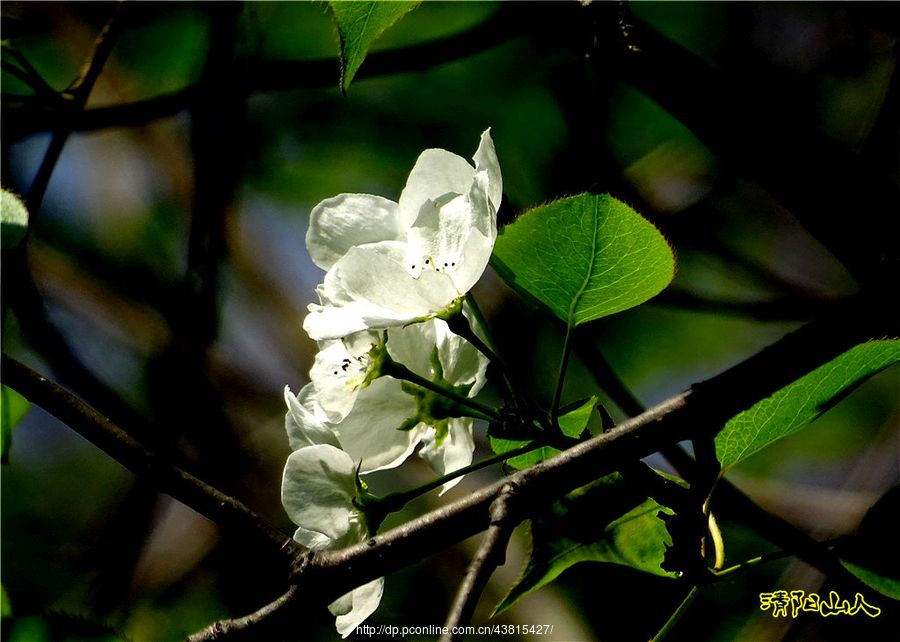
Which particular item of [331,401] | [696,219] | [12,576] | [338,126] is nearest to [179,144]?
[338,126]

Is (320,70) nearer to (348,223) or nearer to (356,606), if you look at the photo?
(348,223)

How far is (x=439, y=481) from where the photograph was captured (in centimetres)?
45

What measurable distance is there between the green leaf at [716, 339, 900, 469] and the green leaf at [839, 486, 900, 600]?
0.09 m

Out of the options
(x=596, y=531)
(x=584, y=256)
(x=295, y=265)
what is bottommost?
(x=295, y=265)

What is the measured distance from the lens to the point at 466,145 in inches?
52.0

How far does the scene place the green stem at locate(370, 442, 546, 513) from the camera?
449mm

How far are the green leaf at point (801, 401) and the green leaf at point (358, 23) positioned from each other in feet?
0.88

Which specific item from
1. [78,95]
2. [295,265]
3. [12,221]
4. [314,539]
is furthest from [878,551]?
[295,265]

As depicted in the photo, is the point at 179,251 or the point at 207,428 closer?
the point at 207,428

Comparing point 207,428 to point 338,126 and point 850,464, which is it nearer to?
point 338,126

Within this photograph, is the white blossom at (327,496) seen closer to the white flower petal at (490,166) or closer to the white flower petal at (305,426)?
the white flower petal at (305,426)

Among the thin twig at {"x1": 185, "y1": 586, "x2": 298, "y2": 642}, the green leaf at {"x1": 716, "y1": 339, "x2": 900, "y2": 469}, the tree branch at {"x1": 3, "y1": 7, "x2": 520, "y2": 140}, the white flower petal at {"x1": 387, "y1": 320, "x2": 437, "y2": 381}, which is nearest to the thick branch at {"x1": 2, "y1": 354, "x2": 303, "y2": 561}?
the thin twig at {"x1": 185, "y1": 586, "x2": 298, "y2": 642}

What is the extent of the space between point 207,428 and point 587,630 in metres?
0.68

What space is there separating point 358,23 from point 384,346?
17cm
